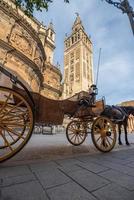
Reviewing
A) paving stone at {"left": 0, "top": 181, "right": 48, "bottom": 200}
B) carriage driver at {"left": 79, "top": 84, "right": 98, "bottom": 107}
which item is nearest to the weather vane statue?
carriage driver at {"left": 79, "top": 84, "right": 98, "bottom": 107}

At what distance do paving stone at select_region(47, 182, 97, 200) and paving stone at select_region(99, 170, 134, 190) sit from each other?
0.51 meters

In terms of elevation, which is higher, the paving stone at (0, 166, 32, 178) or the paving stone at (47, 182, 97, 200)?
the paving stone at (0, 166, 32, 178)

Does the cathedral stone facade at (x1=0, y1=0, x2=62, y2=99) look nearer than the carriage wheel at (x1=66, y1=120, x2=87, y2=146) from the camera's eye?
No

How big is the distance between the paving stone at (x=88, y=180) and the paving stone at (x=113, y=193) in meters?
0.10

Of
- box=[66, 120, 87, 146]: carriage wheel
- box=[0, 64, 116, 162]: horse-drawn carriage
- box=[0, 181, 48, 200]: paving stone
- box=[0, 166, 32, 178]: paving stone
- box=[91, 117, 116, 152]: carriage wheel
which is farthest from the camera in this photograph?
box=[66, 120, 87, 146]: carriage wheel

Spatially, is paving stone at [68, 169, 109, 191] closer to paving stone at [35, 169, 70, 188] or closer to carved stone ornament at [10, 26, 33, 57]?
paving stone at [35, 169, 70, 188]

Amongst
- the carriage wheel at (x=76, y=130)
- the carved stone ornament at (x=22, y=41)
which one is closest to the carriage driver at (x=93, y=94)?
the carriage wheel at (x=76, y=130)

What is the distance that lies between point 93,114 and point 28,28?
16.3 metres

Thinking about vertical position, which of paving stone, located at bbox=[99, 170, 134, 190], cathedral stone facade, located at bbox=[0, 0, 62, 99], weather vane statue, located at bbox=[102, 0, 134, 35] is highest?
cathedral stone facade, located at bbox=[0, 0, 62, 99]

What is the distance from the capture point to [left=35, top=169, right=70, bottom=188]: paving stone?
181 centimetres

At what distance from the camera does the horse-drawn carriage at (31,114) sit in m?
2.55

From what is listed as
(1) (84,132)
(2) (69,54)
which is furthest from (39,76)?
(2) (69,54)

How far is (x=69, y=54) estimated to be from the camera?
78062 millimetres

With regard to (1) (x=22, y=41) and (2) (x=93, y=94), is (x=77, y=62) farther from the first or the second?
(2) (x=93, y=94)
